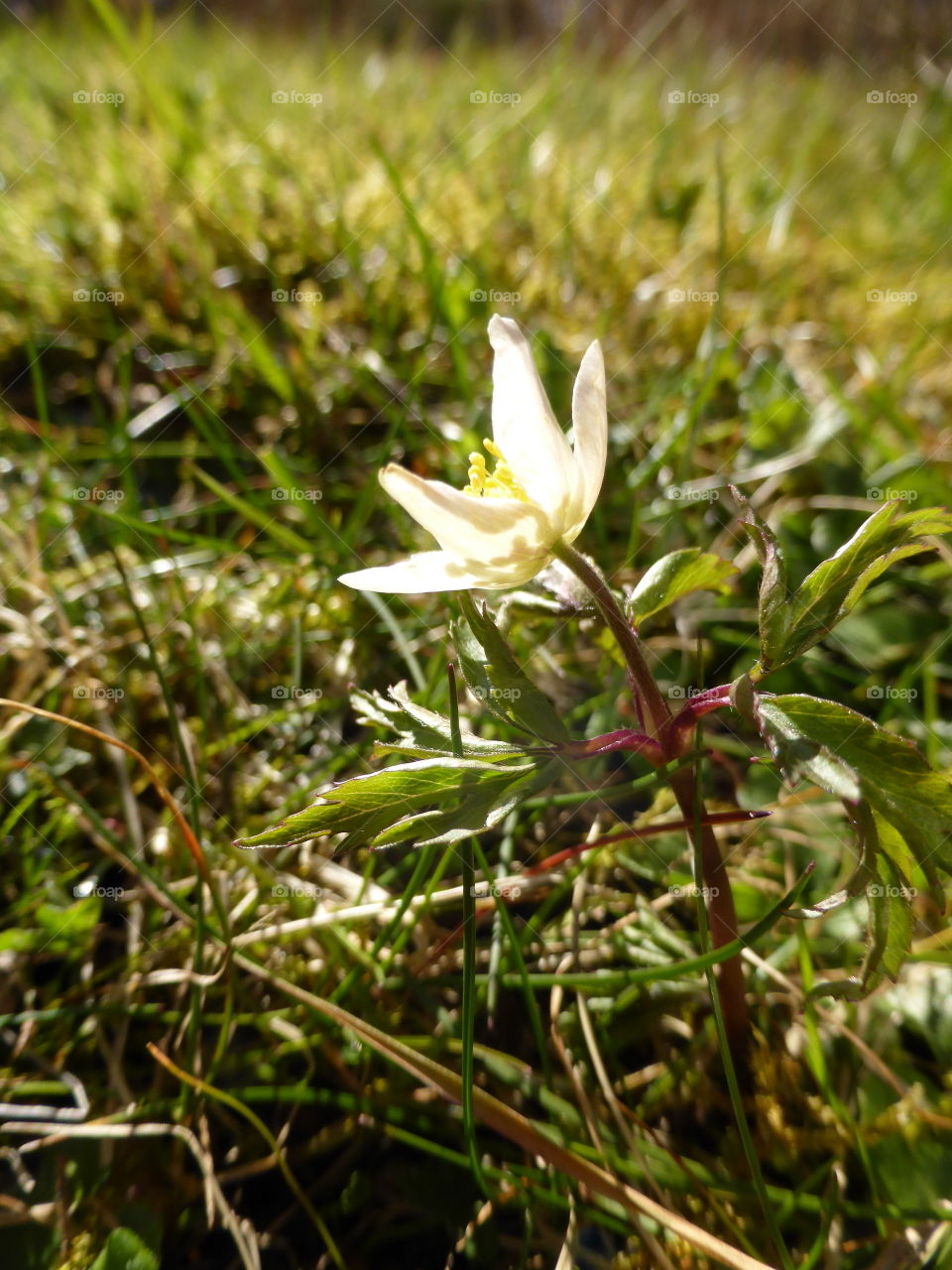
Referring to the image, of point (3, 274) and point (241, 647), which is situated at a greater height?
point (3, 274)

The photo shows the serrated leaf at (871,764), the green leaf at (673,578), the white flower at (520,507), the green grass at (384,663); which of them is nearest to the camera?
the serrated leaf at (871,764)

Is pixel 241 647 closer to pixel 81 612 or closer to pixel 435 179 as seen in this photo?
pixel 81 612

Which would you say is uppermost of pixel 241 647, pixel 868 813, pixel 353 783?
pixel 241 647

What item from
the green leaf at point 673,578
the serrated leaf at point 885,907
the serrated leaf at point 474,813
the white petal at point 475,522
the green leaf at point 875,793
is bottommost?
the serrated leaf at point 885,907

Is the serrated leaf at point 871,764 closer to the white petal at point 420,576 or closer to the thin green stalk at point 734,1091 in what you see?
the thin green stalk at point 734,1091

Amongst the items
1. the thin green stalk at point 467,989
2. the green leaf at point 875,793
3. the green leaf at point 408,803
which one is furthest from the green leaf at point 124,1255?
the green leaf at point 875,793

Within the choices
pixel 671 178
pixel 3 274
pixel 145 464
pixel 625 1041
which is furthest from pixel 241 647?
pixel 671 178

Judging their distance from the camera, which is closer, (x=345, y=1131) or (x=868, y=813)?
(x=868, y=813)
